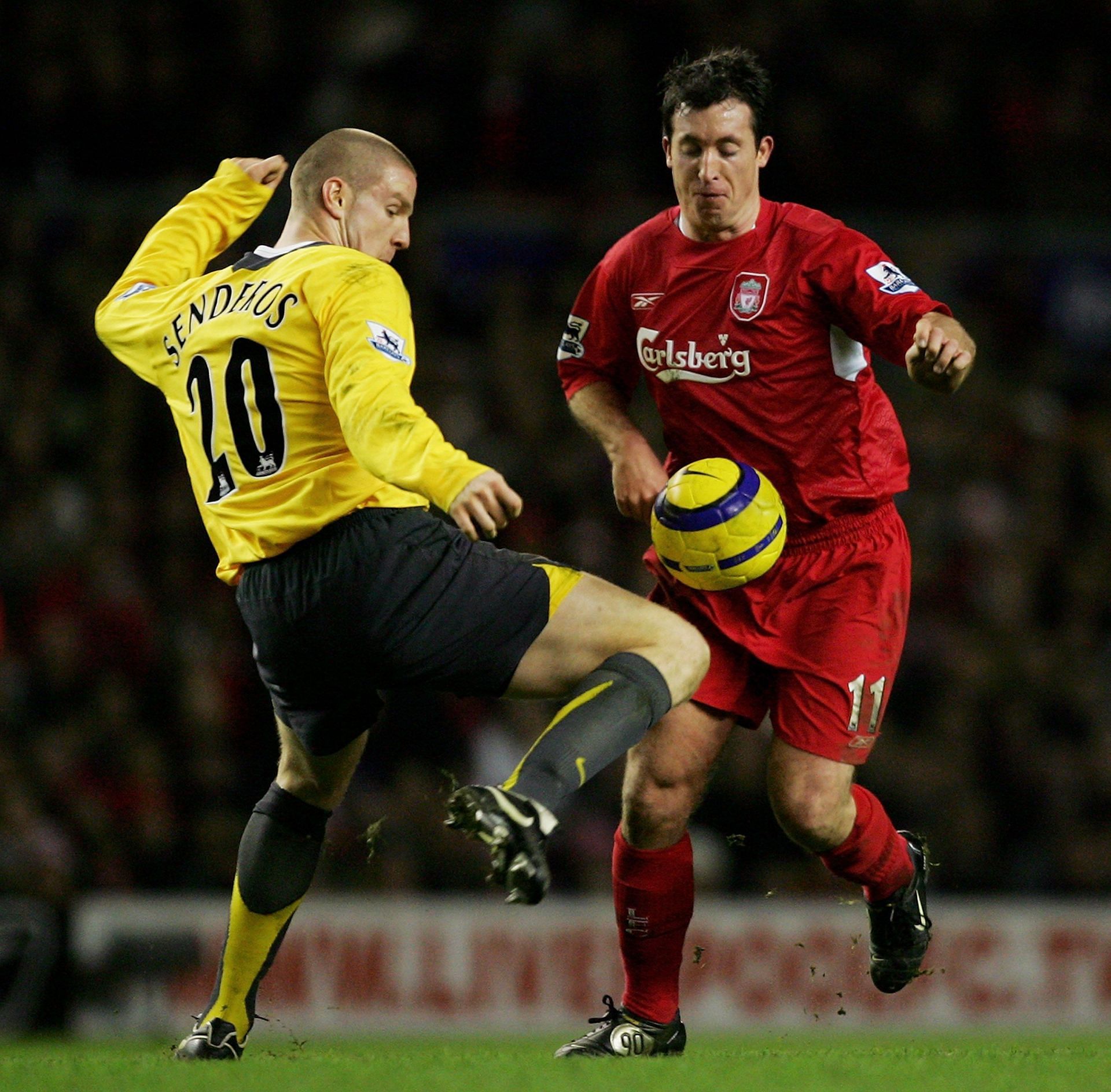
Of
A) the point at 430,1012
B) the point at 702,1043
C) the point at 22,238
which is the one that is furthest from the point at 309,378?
the point at 22,238

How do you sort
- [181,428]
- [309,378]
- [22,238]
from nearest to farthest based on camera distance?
1. [309,378]
2. [181,428]
3. [22,238]

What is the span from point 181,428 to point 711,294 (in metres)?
A: 1.56

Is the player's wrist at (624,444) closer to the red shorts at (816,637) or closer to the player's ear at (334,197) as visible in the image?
the red shorts at (816,637)

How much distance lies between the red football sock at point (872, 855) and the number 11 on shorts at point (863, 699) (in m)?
0.22

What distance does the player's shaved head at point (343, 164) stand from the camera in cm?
468

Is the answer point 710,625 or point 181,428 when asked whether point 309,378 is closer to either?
point 181,428

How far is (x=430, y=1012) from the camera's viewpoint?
339 inches

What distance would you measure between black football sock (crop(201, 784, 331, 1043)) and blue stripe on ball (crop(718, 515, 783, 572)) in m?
1.31

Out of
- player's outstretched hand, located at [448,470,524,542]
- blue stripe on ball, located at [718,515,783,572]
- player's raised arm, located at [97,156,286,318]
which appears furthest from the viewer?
player's raised arm, located at [97,156,286,318]

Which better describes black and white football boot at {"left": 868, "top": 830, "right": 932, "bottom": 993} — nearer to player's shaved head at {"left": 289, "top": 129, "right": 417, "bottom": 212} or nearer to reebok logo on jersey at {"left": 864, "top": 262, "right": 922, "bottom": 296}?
reebok logo on jersey at {"left": 864, "top": 262, "right": 922, "bottom": 296}

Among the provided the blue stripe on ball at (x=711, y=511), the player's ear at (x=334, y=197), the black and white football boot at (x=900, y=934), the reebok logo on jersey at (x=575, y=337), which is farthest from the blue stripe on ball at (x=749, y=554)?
the player's ear at (x=334, y=197)

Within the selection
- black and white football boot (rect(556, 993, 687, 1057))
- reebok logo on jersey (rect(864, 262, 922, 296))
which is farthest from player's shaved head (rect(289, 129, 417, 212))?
black and white football boot (rect(556, 993, 687, 1057))

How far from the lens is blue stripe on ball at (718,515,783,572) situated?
4.81 m

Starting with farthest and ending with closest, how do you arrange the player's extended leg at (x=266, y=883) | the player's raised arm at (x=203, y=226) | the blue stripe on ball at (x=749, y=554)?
the player's raised arm at (x=203, y=226) < the player's extended leg at (x=266, y=883) < the blue stripe on ball at (x=749, y=554)
